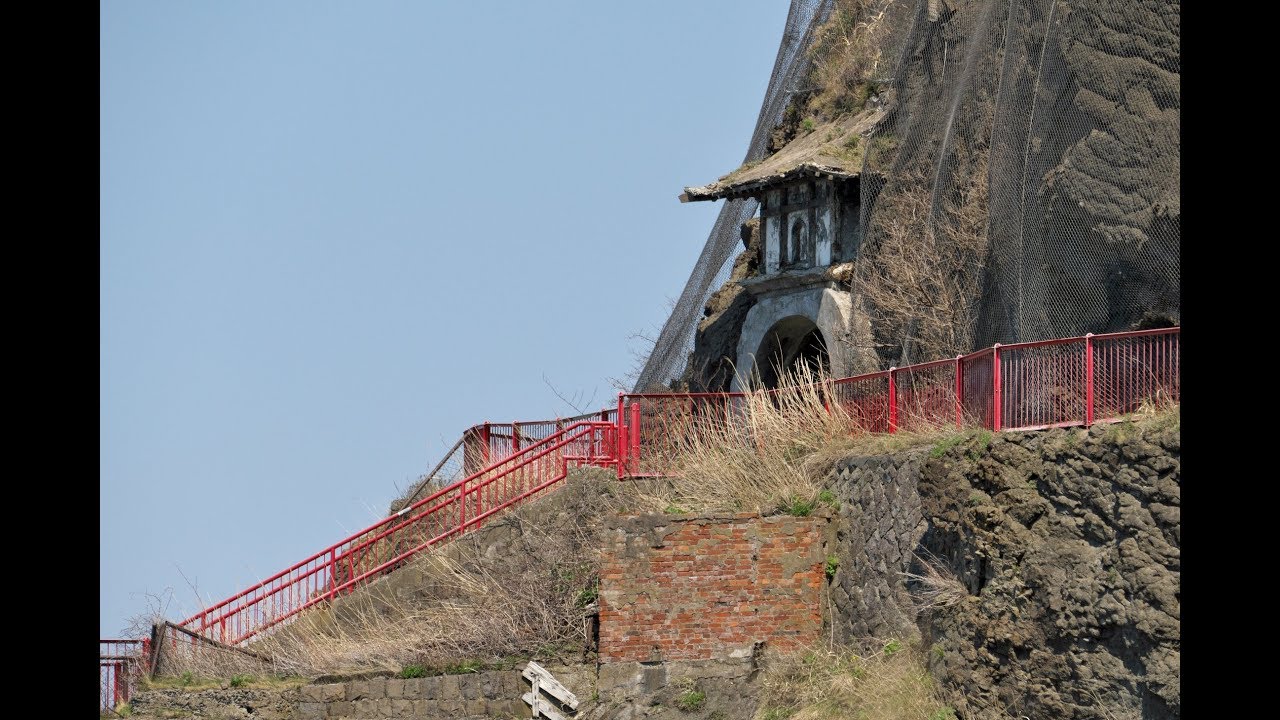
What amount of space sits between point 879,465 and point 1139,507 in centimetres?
458

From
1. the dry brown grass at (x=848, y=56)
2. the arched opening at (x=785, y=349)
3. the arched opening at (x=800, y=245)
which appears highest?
the dry brown grass at (x=848, y=56)

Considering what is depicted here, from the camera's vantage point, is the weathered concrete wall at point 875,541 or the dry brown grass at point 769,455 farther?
the dry brown grass at point 769,455

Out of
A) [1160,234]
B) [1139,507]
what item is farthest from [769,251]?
[1139,507]

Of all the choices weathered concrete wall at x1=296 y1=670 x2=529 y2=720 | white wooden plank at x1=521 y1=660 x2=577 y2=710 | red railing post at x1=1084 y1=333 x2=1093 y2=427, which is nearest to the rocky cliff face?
red railing post at x1=1084 y1=333 x2=1093 y2=427

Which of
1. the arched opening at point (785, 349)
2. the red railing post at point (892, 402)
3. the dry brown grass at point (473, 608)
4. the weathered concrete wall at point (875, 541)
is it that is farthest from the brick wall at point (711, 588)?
the arched opening at point (785, 349)

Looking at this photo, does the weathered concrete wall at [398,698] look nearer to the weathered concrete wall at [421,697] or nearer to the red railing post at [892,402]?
the weathered concrete wall at [421,697]

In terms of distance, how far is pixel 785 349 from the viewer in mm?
25578

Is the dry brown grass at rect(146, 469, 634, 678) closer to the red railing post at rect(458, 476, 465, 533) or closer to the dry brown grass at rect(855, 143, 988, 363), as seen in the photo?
the red railing post at rect(458, 476, 465, 533)

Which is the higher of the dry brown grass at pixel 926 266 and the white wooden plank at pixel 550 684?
the dry brown grass at pixel 926 266

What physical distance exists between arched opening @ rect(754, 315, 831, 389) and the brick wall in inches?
342

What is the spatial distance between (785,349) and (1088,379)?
13613mm

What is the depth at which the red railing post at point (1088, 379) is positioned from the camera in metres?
11.9

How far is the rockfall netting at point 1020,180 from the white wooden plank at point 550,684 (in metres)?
5.89
